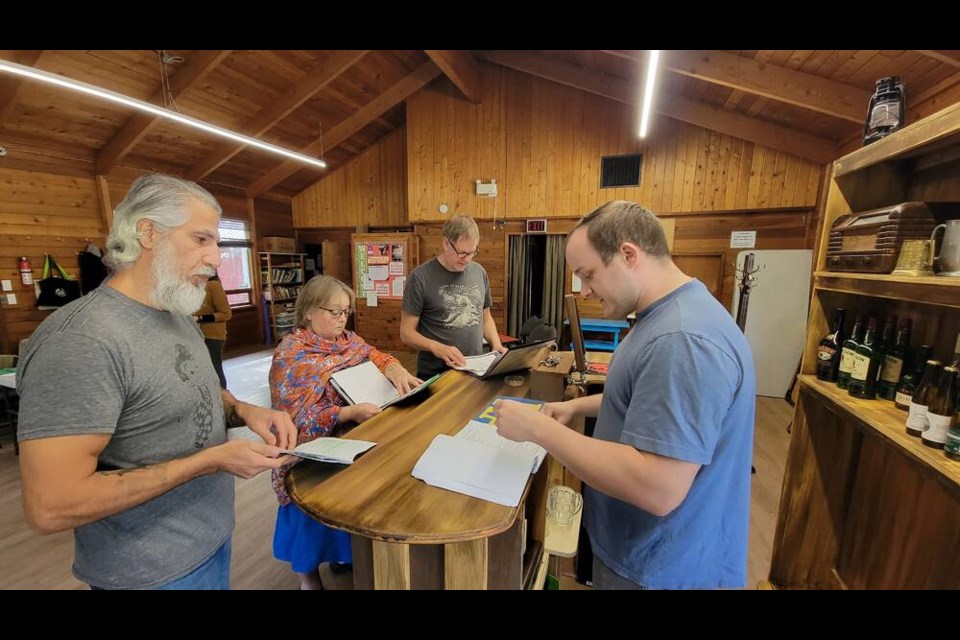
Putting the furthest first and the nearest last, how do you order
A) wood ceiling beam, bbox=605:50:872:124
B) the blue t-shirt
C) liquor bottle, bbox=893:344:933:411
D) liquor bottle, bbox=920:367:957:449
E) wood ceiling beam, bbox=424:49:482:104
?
Answer: wood ceiling beam, bbox=424:49:482:104 → wood ceiling beam, bbox=605:50:872:124 → liquor bottle, bbox=893:344:933:411 → liquor bottle, bbox=920:367:957:449 → the blue t-shirt

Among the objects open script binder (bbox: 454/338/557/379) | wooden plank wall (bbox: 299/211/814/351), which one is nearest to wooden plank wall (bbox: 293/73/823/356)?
wooden plank wall (bbox: 299/211/814/351)

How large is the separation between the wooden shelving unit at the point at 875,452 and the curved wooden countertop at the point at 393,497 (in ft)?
3.94

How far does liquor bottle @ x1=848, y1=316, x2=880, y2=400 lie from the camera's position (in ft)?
4.47

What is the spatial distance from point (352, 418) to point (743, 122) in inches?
221

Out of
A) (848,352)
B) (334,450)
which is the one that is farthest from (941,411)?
(334,450)

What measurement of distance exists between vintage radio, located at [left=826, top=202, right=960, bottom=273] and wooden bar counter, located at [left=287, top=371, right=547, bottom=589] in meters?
1.41

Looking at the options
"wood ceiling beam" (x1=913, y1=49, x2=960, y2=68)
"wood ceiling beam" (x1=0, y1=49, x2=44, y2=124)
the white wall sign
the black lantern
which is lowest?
the white wall sign

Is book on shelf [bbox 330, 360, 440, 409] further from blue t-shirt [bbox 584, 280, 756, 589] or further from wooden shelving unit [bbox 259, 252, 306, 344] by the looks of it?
wooden shelving unit [bbox 259, 252, 306, 344]

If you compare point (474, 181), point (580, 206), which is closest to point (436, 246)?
point (474, 181)

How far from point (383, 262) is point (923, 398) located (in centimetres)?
598

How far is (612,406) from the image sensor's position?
2.98 feet

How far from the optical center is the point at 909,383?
4.21 feet
